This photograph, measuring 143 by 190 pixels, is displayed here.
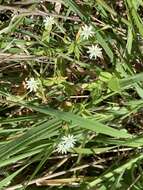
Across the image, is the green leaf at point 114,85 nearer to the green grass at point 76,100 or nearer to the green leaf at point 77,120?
the green grass at point 76,100

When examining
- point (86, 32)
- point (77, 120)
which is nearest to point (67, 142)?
point (77, 120)

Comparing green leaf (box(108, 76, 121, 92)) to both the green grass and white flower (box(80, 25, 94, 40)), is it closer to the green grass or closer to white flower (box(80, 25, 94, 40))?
the green grass

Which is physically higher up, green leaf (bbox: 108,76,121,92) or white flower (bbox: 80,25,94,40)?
white flower (bbox: 80,25,94,40)

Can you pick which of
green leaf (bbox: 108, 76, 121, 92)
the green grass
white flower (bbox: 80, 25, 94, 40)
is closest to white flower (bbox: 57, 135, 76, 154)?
Result: the green grass

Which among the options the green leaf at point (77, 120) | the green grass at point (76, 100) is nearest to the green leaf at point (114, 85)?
the green grass at point (76, 100)

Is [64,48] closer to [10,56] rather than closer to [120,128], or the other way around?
[10,56]

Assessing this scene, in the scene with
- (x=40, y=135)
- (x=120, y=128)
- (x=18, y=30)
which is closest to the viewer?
(x=40, y=135)

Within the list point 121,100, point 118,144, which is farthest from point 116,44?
point 118,144

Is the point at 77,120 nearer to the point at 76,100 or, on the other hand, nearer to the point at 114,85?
the point at 114,85

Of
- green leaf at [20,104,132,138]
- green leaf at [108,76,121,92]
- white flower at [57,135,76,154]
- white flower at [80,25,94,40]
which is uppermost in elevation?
white flower at [80,25,94,40]
